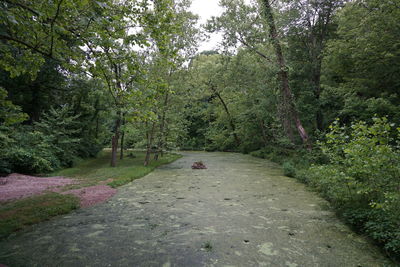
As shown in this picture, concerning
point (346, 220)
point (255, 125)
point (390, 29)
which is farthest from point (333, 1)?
point (346, 220)

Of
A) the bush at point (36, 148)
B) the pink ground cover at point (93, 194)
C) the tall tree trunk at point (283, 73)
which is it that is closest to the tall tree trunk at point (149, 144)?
the bush at point (36, 148)

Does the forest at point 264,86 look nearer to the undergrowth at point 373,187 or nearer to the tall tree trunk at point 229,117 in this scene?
the undergrowth at point 373,187

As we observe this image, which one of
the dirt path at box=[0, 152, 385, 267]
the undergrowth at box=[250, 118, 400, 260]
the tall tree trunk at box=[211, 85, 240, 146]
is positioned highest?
the tall tree trunk at box=[211, 85, 240, 146]

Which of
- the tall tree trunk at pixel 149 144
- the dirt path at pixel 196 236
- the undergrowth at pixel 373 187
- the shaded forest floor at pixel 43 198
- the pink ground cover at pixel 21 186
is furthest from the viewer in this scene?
the tall tree trunk at pixel 149 144

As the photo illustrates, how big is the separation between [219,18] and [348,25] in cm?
786

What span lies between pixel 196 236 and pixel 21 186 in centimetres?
727

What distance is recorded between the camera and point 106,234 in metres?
4.20

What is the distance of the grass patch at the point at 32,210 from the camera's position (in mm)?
4478

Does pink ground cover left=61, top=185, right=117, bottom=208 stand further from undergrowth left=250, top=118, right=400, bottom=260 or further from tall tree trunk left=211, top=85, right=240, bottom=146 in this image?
tall tree trunk left=211, top=85, right=240, bottom=146

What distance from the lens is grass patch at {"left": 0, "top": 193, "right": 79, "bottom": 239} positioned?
448cm

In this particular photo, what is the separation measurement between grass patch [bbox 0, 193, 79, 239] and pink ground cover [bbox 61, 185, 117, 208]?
0.26 meters

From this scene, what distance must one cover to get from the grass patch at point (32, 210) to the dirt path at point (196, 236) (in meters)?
0.34

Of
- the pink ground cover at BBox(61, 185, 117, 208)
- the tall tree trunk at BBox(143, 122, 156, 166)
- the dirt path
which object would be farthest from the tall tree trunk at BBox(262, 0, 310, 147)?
the pink ground cover at BBox(61, 185, 117, 208)

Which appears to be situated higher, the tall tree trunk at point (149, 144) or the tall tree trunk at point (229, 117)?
the tall tree trunk at point (229, 117)
